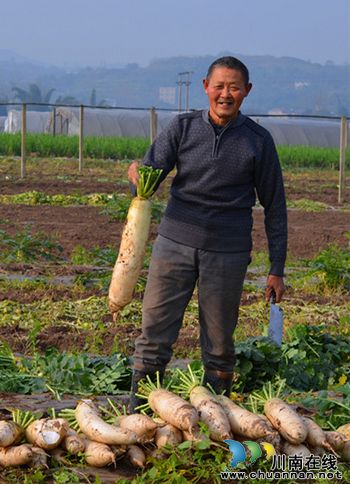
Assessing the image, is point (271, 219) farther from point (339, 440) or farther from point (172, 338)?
point (339, 440)

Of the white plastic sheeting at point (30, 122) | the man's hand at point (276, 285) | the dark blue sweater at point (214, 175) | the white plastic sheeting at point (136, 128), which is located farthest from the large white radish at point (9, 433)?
the white plastic sheeting at point (30, 122)

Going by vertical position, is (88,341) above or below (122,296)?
below

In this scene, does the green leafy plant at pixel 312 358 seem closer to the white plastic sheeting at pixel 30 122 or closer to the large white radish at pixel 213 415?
the large white radish at pixel 213 415

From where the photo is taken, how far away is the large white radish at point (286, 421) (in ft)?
15.5

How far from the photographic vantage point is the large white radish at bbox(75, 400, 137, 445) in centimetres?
467

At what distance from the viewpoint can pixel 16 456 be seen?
461 cm

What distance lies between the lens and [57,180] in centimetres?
2325

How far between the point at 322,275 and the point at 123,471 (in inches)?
230

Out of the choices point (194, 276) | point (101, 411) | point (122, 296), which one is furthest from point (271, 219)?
point (101, 411)

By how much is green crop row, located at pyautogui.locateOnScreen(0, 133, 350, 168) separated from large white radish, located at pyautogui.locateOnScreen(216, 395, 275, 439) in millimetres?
26643

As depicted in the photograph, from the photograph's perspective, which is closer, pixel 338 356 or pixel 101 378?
pixel 101 378

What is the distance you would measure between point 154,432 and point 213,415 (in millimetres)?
262

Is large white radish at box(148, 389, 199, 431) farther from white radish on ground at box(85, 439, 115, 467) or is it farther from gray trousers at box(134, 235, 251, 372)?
gray trousers at box(134, 235, 251, 372)

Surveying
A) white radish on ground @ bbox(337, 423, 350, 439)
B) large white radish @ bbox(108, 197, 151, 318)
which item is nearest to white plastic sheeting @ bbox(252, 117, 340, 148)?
large white radish @ bbox(108, 197, 151, 318)
